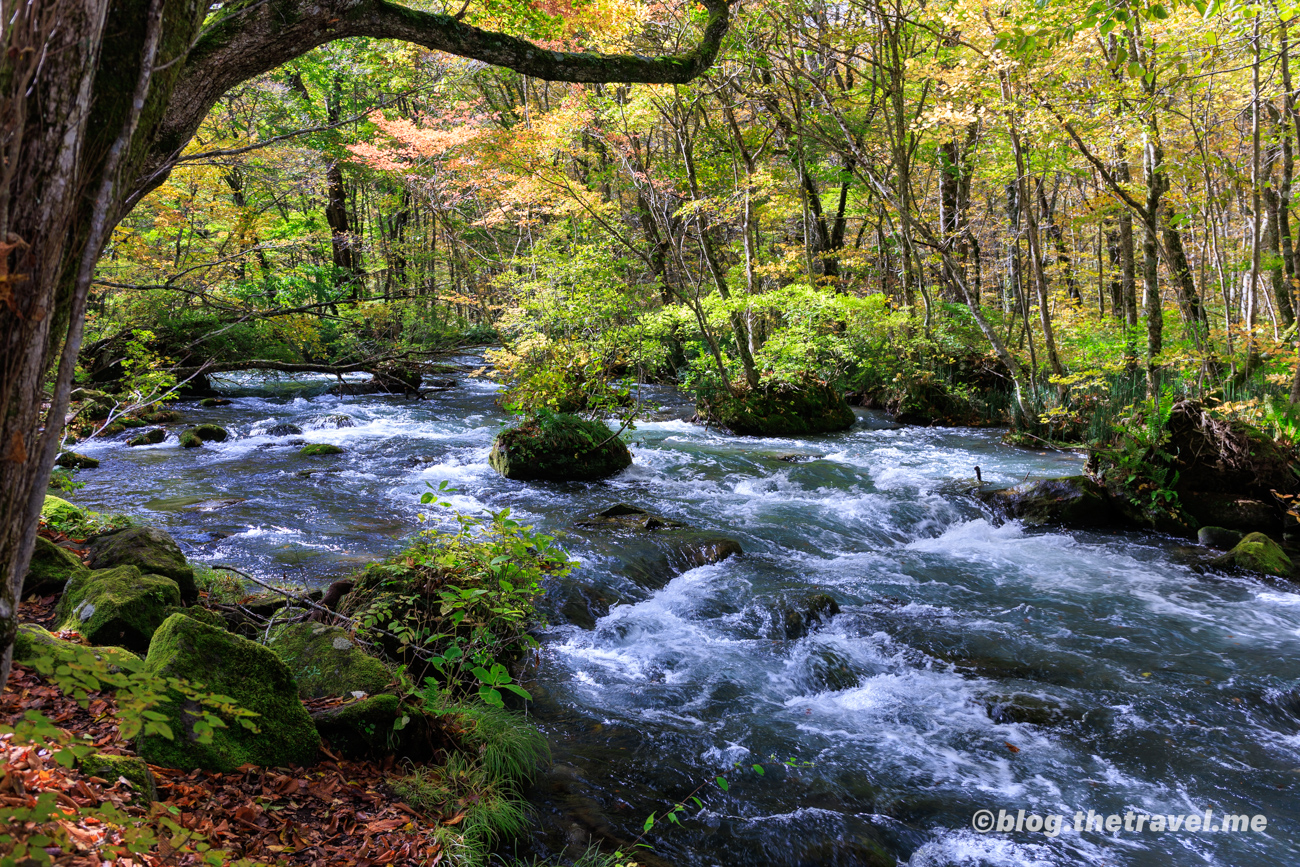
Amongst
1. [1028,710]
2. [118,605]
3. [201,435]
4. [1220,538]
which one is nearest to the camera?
[118,605]

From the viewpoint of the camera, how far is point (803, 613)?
552 centimetres

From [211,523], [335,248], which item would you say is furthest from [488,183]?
[211,523]

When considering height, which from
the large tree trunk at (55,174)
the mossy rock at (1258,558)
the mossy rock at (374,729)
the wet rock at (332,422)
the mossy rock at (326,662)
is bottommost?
the mossy rock at (1258,558)

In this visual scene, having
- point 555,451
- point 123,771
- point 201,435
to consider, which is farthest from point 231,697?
point 201,435

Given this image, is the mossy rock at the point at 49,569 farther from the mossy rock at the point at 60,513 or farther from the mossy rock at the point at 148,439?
the mossy rock at the point at 148,439

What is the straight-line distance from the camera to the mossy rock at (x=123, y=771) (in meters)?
2.22

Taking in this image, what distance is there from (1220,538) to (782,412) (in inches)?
275

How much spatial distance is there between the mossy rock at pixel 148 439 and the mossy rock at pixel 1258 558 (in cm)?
1363

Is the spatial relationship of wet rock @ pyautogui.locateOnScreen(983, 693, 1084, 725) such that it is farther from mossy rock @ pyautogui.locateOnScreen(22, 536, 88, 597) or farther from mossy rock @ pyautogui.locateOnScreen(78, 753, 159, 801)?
mossy rock @ pyautogui.locateOnScreen(22, 536, 88, 597)

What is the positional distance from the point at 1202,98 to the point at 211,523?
13891 millimetres

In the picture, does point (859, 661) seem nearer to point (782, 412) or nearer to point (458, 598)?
point (458, 598)

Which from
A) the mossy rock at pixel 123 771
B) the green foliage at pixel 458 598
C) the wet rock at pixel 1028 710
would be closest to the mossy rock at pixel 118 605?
the green foliage at pixel 458 598

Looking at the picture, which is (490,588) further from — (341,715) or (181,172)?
(181,172)

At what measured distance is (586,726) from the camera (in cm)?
409
